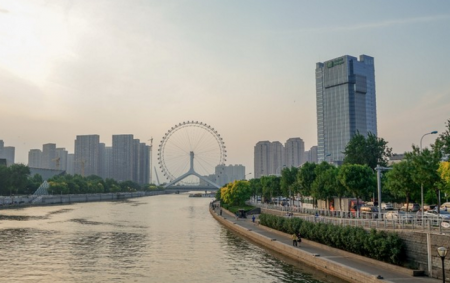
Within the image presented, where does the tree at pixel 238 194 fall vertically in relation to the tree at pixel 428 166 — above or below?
below

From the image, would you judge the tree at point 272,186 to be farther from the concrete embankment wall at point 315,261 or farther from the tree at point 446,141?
the tree at point 446,141

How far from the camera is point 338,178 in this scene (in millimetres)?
58469

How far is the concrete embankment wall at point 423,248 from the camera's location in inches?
972

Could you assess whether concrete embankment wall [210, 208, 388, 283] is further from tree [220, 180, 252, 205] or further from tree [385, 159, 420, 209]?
tree [220, 180, 252, 205]

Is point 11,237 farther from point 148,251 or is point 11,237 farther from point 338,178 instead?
point 338,178

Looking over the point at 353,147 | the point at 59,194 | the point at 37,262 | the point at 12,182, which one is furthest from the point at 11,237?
the point at 59,194

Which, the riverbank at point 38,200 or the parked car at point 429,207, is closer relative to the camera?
the parked car at point 429,207

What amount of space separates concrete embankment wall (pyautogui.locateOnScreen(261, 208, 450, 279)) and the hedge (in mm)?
566

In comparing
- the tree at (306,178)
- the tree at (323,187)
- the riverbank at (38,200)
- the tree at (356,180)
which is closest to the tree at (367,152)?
the tree at (306,178)

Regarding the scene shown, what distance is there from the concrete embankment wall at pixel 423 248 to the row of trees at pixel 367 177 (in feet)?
19.2

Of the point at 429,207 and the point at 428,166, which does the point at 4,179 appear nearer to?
the point at 429,207

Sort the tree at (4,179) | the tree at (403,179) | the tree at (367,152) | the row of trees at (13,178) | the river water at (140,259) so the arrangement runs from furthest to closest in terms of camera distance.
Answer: the row of trees at (13,178) < the tree at (4,179) < the tree at (367,152) < the tree at (403,179) < the river water at (140,259)

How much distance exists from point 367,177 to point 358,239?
1078 inches

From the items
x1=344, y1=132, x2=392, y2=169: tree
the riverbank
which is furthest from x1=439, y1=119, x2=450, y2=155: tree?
the riverbank
